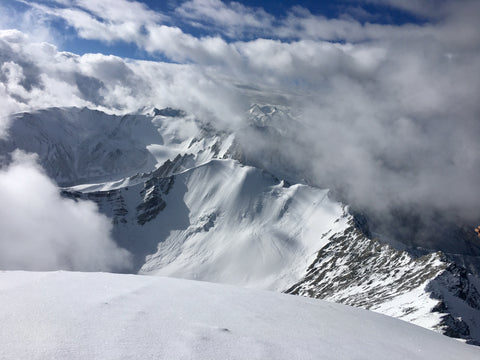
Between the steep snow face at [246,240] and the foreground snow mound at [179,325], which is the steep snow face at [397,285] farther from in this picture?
the foreground snow mound at [179,325]

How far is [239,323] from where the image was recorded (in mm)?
10422

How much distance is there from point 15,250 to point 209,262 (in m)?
114

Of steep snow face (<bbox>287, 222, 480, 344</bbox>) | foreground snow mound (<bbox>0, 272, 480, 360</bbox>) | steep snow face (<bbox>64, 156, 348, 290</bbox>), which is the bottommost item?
steep snow face (<bbox>64, 156, 348, 290</bbox>)

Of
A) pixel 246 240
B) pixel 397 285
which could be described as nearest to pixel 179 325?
pixel 397 285

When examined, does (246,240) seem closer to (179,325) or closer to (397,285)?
(397,285)

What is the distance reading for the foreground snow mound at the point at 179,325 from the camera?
24.8 ft

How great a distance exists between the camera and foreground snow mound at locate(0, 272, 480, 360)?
7.57 m

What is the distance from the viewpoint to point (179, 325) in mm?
9391

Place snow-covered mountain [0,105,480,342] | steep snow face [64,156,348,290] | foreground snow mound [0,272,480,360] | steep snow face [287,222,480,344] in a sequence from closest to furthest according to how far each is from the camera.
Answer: foreground snow mound [0,272,480,360] < steep snow face [287,222,480,344] < snow-covered mountain [0,105,480,342] < steep snow face [64,156,348,290]

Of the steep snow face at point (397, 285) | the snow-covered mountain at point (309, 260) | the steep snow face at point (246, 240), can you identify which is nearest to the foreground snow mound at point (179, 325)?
the steep snow face at point (397, 285)

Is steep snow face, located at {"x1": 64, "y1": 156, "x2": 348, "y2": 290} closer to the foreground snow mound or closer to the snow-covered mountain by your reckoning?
the snow-covered mountain

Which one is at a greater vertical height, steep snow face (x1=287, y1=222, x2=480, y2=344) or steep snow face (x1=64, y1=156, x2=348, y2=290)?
steep snow face (x1=287, y1=222, x2=480, y2=344)

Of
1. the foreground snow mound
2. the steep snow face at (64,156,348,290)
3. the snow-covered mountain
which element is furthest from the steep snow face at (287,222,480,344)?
the foreground snow mound

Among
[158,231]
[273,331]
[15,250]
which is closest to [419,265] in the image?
[273,331]
